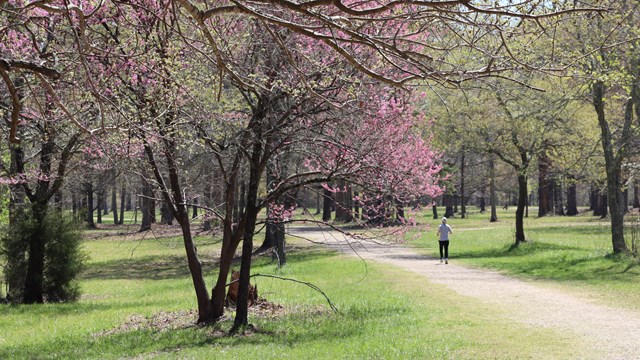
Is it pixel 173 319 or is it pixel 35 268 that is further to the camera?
pixel 35 268

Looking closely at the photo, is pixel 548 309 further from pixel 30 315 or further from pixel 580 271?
pixel 30 315

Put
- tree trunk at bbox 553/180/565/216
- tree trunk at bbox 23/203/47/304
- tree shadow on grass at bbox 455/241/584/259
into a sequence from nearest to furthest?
tree trunk at bbox 23/203/47/304 → tree shadow on grass at bbox 455/241/584/259 → tree trunk at bbox 553/180/565/216

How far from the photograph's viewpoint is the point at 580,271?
1870 cm

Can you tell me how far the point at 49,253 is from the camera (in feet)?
57.4

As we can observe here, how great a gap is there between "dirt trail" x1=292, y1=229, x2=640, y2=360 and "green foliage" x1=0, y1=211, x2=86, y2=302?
7.71 meters

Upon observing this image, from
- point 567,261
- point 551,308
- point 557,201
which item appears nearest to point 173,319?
point 551,308

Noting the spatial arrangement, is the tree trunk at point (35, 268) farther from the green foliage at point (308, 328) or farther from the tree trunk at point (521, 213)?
the tree trunk at point (521, 213)

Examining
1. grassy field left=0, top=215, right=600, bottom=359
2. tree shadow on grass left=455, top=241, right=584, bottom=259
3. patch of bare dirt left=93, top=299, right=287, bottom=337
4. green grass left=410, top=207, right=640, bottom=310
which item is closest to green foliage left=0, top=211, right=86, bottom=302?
grassy field left=0, top=215, right=600, bottom=359

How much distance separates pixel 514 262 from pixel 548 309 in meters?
10.0

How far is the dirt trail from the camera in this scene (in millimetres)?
9469

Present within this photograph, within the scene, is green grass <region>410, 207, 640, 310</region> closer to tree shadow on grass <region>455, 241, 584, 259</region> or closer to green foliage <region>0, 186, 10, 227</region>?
tree shadow on grass <region>455, 241, 584, 259</region>

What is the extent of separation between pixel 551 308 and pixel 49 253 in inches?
484

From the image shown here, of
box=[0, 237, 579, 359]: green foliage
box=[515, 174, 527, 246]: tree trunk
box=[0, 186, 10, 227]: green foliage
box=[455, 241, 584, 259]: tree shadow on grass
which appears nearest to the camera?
box=[0, 237, 579, 359]: green foliage

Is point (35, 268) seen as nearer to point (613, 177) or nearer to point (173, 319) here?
point (173, 319)
